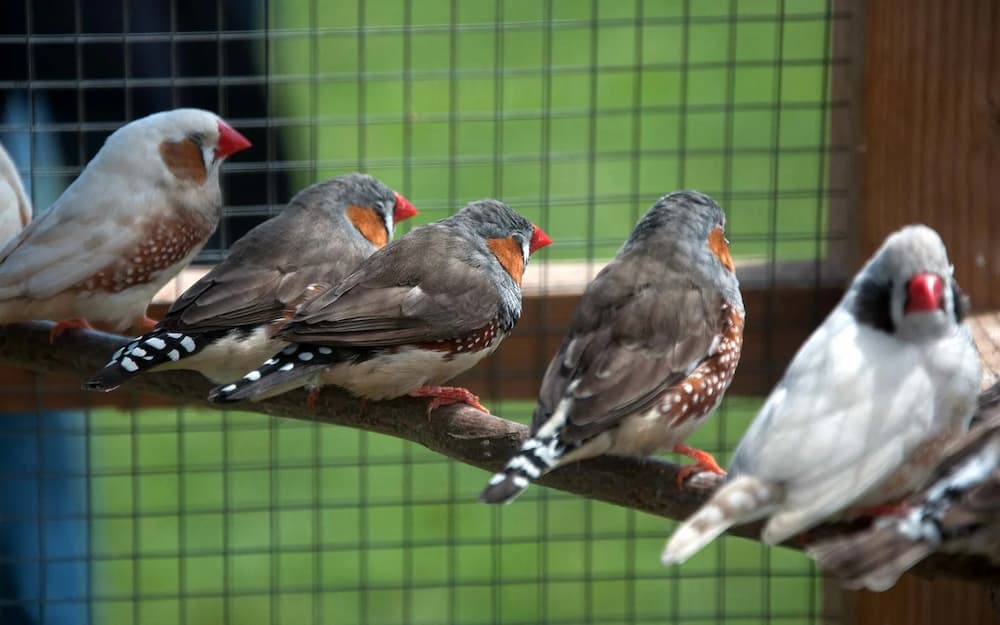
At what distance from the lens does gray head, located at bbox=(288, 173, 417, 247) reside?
297cm

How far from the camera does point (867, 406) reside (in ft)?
6.44

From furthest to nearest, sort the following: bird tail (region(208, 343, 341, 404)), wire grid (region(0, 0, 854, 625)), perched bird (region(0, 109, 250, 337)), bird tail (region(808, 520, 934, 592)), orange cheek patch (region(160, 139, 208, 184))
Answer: wire grid (region(0, 0, 854, 625)) < orange cheek patch (region(160, 139, 208, 184)) < perched bird (region(0, 109, 250, 337)) < bird tail (region(208, 343, 341, 404)) < bird tail (region(808, 520, 934, 592))

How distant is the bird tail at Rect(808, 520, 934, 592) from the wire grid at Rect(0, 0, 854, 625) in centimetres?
157

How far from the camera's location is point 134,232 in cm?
299

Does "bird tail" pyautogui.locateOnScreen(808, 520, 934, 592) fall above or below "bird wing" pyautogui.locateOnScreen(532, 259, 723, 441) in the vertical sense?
below

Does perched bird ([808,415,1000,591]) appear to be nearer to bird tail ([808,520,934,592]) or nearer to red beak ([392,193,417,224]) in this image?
bird tail ([808,520,934,592])

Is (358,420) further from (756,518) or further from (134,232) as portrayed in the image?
(756,518)

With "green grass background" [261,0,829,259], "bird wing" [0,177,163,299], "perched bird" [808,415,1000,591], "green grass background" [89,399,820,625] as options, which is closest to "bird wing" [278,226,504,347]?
"bird wing" [0,177,163,299]

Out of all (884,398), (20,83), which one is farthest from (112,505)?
(884,398)

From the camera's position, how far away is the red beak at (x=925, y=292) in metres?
1.99

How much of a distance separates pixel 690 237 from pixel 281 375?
74cm

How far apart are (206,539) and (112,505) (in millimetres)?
385

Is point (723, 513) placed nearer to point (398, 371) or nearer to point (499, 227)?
point (398, 371)

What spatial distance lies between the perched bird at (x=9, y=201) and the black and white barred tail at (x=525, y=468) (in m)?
1.56
